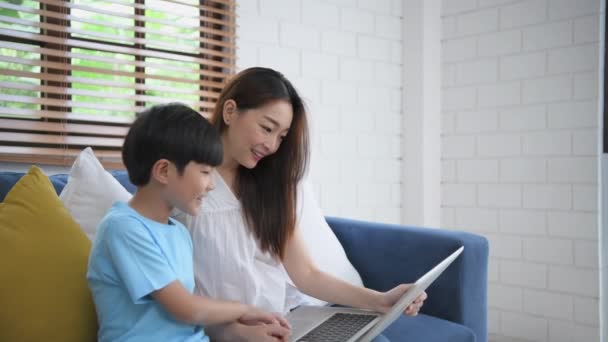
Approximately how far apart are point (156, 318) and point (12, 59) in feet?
4.37

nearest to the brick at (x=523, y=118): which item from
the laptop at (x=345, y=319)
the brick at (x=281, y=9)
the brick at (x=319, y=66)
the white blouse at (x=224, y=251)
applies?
the brick at (x=319, y=66)

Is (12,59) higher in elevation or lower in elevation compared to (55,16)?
lower

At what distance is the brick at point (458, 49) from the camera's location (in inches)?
130

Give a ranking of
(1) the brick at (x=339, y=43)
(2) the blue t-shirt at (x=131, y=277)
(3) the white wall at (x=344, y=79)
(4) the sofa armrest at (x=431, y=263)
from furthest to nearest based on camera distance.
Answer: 1. (1) the brick at (x=339, y=43)
2. (3) the white wall at (x=344, y=79)
3. (4) the sofa armrest at (x=431, y=263)
4. (2) the blue t-shirt at (x=131, y=277)

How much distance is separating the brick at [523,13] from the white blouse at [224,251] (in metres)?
2.20

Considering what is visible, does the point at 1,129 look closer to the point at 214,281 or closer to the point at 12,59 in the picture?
the point at 12,59

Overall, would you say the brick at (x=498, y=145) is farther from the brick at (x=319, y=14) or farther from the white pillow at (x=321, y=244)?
the white pillow at (x=321, y=244)

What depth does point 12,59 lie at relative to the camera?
2039mm

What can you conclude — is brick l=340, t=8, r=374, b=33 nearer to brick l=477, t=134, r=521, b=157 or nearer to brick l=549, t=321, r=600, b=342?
brick l=477, t=134, r=521, b=157

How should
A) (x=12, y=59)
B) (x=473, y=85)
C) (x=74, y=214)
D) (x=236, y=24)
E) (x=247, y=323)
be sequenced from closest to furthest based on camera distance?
(x=247, y=323)
(x=74, y=214)
(x=12, y=59)
(x=236, y=24)
(x=473, y=85)

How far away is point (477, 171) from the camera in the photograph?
3273 mm

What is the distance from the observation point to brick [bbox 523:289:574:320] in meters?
2.94

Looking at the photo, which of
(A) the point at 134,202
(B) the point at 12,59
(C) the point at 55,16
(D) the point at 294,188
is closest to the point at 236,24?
(C) the point at 55,16

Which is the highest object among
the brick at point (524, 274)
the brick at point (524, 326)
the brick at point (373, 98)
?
the brick at point (373, 98)
